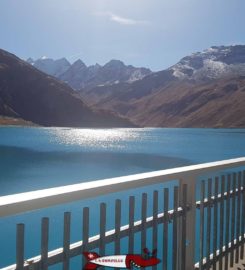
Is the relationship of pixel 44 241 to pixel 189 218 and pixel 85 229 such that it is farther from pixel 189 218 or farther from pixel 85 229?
pixel 189 218

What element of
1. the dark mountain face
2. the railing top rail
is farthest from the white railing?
the dark mountain face

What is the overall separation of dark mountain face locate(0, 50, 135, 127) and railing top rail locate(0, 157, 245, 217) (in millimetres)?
133156

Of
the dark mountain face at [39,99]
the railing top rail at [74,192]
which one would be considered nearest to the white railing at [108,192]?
the railing top rail at [74,192]

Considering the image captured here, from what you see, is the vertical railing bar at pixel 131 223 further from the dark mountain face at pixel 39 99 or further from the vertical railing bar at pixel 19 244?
the dark mountain face at pixel 39 99

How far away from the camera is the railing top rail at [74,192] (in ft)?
6.44

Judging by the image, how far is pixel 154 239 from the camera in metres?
3.05

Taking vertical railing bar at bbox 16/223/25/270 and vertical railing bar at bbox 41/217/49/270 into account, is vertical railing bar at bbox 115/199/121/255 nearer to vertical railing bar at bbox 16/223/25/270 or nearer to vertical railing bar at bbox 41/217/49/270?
vertical railing bar at bbox 41/217/49/270

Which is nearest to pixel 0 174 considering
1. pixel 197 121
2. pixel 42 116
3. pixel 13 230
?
pixel 13 230

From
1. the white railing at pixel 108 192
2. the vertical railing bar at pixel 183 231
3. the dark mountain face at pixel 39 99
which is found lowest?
the vertical railing bar at pixel 183 231

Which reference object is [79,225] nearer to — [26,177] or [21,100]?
[26,177]

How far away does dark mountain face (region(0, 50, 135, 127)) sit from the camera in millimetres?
136750

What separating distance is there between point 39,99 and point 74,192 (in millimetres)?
141650

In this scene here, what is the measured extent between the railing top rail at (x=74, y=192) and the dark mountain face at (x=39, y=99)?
133 m

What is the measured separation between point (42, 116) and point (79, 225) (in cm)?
12765
